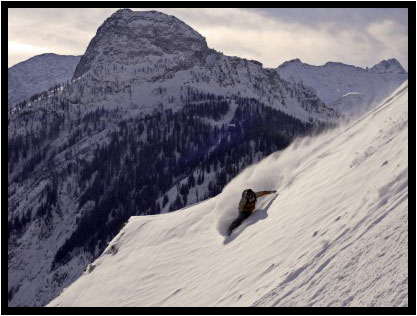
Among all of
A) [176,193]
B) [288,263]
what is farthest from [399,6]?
[176,193]

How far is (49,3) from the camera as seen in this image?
12984mm

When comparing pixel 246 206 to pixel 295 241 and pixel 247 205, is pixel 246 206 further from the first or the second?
pixel 295 241

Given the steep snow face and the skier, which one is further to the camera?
the skier

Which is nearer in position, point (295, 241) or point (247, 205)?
point (295, 241)

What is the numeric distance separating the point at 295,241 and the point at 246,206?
6.78 metres

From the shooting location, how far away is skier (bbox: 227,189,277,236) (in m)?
18.0

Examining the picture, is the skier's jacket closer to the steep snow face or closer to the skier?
the skier

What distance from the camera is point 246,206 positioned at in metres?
18.2

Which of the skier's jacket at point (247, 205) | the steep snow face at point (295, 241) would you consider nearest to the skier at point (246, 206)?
the skier's jacket at point (247, 205)

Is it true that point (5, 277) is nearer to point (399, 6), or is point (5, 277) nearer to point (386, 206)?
point (386, 206)

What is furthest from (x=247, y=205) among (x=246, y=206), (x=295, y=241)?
(x=295, y=241)

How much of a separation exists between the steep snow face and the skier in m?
0.36

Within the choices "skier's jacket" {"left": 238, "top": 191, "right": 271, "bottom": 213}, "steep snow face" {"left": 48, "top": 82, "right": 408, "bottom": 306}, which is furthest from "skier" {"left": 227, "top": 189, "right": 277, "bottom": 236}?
"steep snow face" {"left": 48, "top": 82, "right": 408, "bottom": 306}

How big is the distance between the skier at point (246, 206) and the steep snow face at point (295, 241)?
1.17 ft
